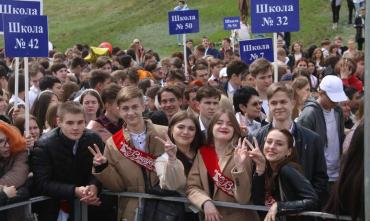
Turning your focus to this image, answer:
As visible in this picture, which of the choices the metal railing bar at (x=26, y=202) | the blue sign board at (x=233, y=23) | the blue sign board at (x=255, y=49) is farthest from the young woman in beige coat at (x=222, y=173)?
the blue sign board at (x=233, y=23)

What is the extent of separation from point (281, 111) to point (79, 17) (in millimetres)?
37342

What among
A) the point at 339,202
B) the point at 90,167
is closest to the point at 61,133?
the point at 90,167

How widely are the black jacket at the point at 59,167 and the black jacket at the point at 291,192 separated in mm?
1685

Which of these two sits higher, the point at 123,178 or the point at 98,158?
the point at 98,158

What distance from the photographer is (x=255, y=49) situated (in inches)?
469

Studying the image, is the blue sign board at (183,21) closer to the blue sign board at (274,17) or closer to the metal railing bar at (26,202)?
the blue sign board at (274,17)

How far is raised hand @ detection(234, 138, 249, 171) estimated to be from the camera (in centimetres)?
620

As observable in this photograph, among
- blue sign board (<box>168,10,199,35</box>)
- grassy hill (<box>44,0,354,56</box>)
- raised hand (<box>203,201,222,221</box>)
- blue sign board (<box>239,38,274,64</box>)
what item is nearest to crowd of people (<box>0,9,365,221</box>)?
raised hand (<box>203,201,222,221</box>)

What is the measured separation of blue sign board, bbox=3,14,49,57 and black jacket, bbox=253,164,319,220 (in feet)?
12.7

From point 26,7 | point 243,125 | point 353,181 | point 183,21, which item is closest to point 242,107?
point 243,125

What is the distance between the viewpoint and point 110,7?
144 ft

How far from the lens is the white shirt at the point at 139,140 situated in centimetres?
→ 711

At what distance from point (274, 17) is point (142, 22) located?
2992cm

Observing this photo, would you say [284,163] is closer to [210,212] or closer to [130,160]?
[210,212]
